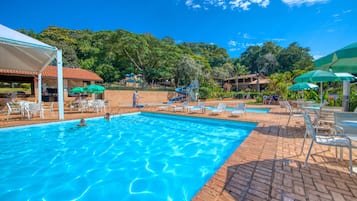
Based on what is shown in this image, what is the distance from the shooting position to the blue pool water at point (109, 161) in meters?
2.87

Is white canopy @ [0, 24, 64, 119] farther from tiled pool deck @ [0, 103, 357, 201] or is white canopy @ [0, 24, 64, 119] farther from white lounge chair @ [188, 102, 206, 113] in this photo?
tiled pool deck @ [0, 103, 357, 201]

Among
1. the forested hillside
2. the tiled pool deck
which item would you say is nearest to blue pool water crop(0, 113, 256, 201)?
the tiled pool deck

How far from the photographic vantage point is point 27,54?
326 inches

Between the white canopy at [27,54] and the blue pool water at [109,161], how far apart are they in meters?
3.01

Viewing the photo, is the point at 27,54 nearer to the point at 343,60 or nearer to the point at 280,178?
the point at 280,178

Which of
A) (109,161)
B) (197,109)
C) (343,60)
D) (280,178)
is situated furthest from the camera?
(197,109)

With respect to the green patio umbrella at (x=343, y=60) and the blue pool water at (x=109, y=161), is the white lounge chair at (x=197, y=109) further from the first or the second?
the green patio umbrella at (x=343, y=60)

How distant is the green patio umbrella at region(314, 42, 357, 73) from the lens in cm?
222

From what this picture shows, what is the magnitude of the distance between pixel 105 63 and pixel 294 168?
23.9m

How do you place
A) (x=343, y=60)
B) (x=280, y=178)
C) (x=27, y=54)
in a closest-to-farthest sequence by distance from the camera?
(x=280, y=178) < (x=343, y=60) < (x=27, y=54)

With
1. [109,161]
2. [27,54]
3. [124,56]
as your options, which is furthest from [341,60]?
[124,56]

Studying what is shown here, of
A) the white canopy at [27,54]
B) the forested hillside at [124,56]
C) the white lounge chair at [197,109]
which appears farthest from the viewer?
the forested hillside at [124,56]

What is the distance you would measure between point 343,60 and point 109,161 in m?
5.88

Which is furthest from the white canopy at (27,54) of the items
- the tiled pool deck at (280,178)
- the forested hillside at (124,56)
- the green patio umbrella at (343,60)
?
the forested hillside at (124,56)
